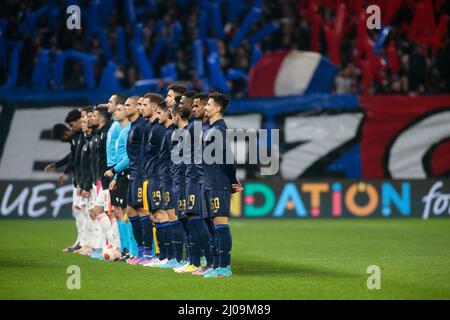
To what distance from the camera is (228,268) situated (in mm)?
12016

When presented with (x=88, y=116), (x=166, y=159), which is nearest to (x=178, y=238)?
(x=166, y=159)

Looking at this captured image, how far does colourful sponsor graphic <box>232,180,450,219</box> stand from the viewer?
22.0 meters

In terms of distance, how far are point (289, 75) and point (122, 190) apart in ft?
32.2

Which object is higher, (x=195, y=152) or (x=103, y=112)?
(x=103, y=112)

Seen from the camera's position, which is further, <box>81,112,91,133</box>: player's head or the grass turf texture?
<box>81,112,91,133</box>: player's head

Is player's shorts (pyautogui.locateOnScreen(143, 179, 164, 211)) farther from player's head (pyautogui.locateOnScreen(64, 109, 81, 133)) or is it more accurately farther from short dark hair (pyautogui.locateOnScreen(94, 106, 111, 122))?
player's head (pyautogui.locateOnScreen(64, 109, 81, 133))

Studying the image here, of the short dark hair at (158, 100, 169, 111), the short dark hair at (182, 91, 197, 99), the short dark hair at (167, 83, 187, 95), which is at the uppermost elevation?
the short dark hair at (167, 83, 187, 95)

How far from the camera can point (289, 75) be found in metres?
23.2

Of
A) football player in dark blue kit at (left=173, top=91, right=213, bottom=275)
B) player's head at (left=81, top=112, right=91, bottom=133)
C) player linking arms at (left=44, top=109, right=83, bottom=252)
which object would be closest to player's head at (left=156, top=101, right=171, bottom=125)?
football player in dark blue kit at (left=173, top=91, right=213, bottom=275)

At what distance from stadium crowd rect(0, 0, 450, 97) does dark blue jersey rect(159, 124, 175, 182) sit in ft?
31.9

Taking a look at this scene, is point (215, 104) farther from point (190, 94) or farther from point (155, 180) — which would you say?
point (155, 180)
